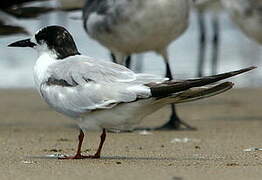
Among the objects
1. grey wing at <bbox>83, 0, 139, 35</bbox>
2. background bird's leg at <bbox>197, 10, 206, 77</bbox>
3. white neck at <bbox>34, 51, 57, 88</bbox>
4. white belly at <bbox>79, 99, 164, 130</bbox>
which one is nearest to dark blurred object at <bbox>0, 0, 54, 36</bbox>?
grey wing at <bbox>83, 0, 139, 35</bbox>

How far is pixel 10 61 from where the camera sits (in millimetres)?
13961

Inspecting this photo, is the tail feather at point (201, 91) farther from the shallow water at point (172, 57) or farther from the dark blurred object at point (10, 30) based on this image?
the shallow water at point (172, 57)

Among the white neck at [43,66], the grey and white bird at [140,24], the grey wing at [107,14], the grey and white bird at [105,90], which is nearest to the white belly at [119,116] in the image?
the grey and white bird at [105,90]

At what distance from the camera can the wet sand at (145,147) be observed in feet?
15.1

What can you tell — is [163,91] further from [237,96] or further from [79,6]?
[237,96]

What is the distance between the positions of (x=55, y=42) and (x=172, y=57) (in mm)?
9206

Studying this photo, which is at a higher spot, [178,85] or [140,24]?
[178,85]

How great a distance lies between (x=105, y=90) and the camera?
16.6 feet

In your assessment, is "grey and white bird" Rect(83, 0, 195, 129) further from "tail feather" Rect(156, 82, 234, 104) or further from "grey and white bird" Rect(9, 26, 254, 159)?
"tail feather" Rect(156, 82, 234, 104)

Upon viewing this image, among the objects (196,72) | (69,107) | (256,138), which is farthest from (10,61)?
(69,107)

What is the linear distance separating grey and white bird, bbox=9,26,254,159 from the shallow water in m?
6.54

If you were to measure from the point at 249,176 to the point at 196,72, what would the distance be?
28.0 ft

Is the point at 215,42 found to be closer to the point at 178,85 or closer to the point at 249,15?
the point at 249,15

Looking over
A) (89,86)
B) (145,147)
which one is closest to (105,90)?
(89,86)
